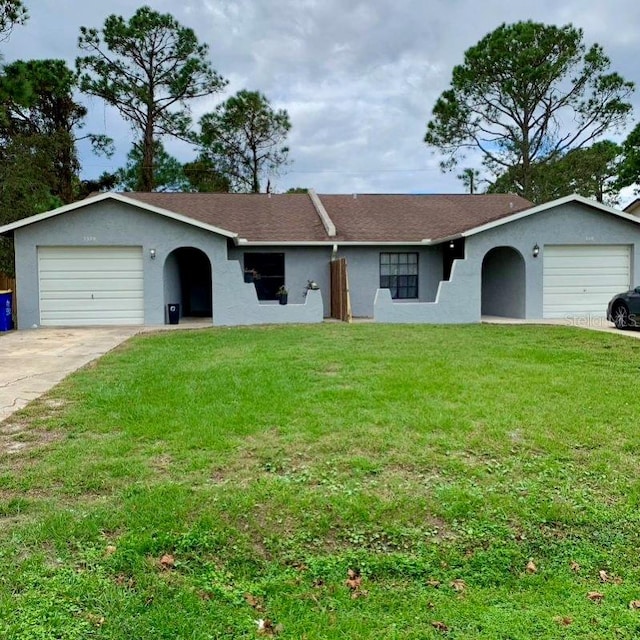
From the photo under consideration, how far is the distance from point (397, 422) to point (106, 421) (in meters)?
2.90

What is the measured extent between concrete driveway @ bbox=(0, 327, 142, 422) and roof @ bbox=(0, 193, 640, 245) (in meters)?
3.57

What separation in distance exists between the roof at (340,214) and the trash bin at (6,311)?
1744 mm

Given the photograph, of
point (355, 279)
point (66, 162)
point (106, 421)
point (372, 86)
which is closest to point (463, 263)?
point (355, 279)

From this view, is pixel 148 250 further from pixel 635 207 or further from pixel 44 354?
pixel 635 207

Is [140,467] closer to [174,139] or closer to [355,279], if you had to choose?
[355,279]

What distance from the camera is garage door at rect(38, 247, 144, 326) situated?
16297mm

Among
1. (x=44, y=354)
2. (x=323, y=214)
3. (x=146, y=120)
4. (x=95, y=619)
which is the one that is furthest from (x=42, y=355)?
(x=146, y=120)

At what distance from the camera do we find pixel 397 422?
560 cm

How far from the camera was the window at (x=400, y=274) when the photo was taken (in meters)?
19.2

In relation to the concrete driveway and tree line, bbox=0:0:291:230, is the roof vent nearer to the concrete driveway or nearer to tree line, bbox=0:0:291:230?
the concrete driveway

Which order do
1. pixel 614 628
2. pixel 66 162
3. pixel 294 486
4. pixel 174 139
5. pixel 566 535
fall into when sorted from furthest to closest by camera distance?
pixel 174 139, pixel 66 162, pixel 294 486, pixel 566 535, pixel 614 628

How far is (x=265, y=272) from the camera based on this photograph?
61.9 ft

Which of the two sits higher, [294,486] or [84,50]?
[84,50]

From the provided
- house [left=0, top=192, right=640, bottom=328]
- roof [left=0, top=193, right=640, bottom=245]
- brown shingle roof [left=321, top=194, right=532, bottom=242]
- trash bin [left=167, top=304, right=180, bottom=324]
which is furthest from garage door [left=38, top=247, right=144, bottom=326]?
brown shingle roof [left=321, top=194, right=532, bottom=242]
